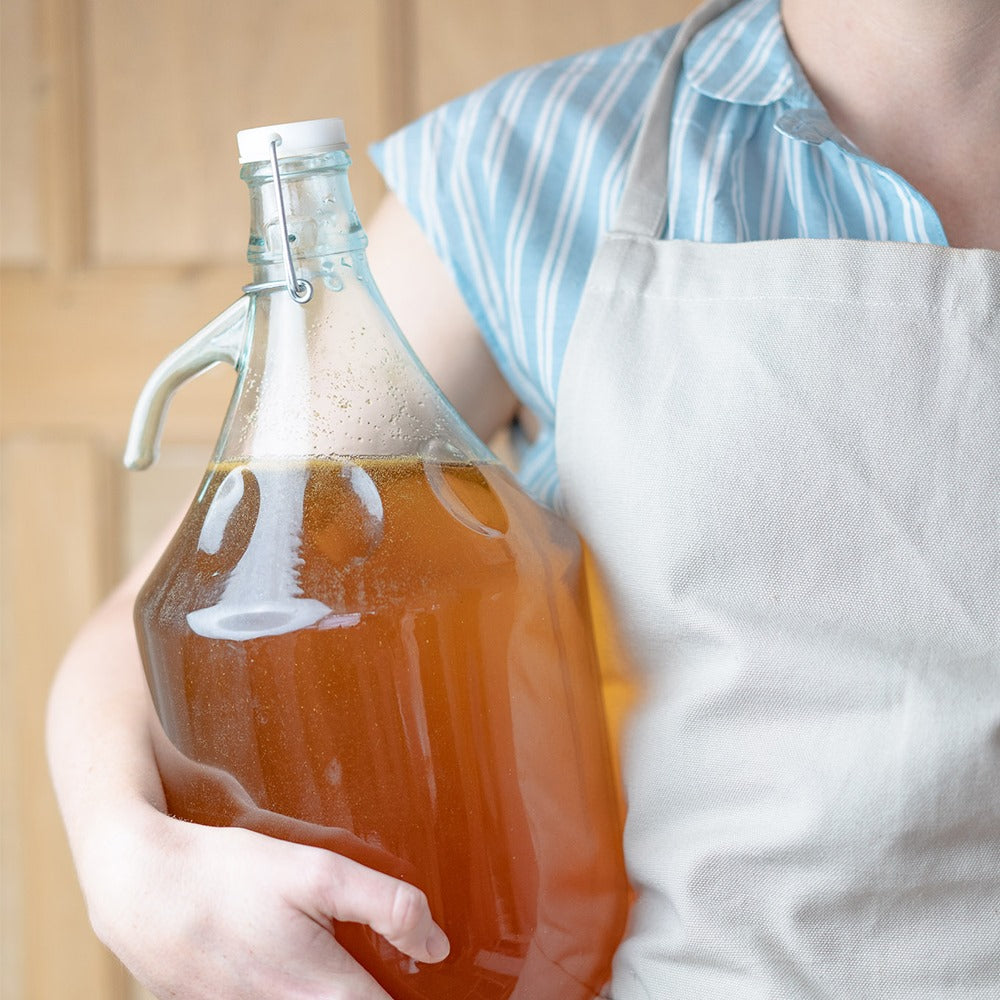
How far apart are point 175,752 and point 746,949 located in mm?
248

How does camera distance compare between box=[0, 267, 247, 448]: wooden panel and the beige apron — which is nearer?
the beige apron

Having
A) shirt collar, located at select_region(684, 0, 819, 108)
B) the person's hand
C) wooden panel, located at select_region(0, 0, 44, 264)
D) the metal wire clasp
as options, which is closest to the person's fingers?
the person's hand

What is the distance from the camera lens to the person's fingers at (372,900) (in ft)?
1.45

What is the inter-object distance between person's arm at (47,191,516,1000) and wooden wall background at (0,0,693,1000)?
0.69 meters

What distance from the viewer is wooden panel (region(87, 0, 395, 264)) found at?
1221 mm

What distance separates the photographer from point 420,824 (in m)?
0.47

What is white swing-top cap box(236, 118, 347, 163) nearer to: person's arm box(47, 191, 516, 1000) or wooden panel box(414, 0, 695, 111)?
person's arm box(47, 191, 516, 1000)

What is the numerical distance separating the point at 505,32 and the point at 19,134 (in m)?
0.49

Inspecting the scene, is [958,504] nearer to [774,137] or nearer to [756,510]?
[756,510]

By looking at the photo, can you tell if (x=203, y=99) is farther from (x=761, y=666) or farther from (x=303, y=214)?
(x=761, y=666)

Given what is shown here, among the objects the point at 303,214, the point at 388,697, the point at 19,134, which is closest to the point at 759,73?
the point at 303,214

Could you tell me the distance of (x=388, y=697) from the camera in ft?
1.53

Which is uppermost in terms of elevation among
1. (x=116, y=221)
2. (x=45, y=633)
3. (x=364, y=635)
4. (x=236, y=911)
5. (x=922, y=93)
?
(x=922, y=93)

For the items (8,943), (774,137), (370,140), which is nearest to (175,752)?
(774,137)
